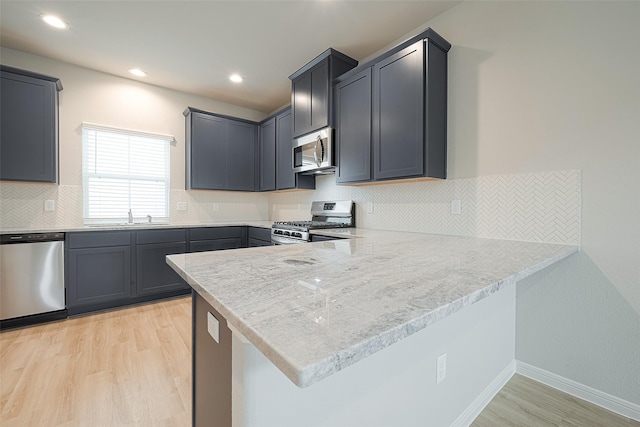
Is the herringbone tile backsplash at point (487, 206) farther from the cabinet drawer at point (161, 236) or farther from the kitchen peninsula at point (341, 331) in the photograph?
the cabinet drawer at point (161, 236)

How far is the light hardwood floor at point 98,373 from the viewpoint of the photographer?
149 centimetres

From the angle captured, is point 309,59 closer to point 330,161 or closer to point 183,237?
point 330,161

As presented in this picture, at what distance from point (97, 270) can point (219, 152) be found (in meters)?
2.06

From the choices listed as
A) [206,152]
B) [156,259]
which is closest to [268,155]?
[206,152]

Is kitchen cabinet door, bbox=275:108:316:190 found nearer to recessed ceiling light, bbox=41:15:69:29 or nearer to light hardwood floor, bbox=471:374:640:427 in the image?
recessed ceiling light, bbox=41:15:69:29

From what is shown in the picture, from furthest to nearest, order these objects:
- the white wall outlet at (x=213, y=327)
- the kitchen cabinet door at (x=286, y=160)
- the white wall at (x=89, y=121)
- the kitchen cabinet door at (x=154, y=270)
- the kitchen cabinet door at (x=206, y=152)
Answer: the kitchen cabinet door at (x=206, y=152) < the kitchen cabinet door at (x=286, y=160) < the kitchen cabinet door at (x=154, y=270) < the white wall at (x=89, y=121) < the white wall outlet at (x=213, y=327)

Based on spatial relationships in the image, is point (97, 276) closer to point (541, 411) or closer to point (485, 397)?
point (485, 397)

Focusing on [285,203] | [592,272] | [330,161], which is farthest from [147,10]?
[592,272]

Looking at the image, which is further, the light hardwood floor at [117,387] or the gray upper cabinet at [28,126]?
the gray upper cabinet at [28,126]

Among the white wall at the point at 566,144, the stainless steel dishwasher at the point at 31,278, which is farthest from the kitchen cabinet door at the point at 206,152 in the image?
the white wall at the point at 566,144

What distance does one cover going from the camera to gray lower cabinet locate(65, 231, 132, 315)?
2.82 m

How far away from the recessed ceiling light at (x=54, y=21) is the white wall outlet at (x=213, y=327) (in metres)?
3.15

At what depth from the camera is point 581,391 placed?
1.68 metres

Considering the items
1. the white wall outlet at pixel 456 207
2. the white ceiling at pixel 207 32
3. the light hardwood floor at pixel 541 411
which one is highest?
the white ceiling at pixel 207 32
